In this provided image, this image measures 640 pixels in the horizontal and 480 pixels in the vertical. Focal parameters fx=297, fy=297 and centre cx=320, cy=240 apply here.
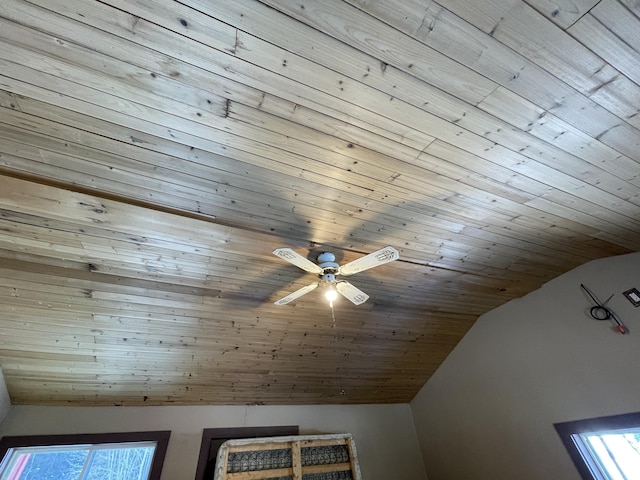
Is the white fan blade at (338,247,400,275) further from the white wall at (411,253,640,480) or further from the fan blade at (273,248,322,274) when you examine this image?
the white wall at (411,253,640,480)

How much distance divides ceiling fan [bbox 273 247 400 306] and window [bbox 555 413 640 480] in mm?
2743

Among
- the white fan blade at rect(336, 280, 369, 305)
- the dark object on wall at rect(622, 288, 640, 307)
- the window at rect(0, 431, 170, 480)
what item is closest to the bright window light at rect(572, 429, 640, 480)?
the dark object on wall at rect(622, 288, 640, 307)

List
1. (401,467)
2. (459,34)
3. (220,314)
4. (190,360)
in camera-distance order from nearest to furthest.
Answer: (459,34), (220,314), (190,360), (401,467)

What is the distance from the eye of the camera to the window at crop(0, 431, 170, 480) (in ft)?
9.96

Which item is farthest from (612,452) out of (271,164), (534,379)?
(271,164)

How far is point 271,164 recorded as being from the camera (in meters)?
1.74

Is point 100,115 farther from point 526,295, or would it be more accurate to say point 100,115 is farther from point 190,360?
point 526,295

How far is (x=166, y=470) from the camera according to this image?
3.32 meters

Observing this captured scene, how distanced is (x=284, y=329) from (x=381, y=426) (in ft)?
8.87

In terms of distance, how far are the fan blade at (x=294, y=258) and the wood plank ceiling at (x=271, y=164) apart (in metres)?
0.31

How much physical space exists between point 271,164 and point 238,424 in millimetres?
3607

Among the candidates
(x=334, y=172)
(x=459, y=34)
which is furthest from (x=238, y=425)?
(x=459, y=34)

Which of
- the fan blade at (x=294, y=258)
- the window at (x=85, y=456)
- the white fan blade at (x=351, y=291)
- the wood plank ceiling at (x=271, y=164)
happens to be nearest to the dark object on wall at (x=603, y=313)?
the wood plank ceiling at (x=271, y=164)

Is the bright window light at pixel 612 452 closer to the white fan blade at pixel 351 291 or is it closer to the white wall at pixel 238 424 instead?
the white wall at pixel 238 424
